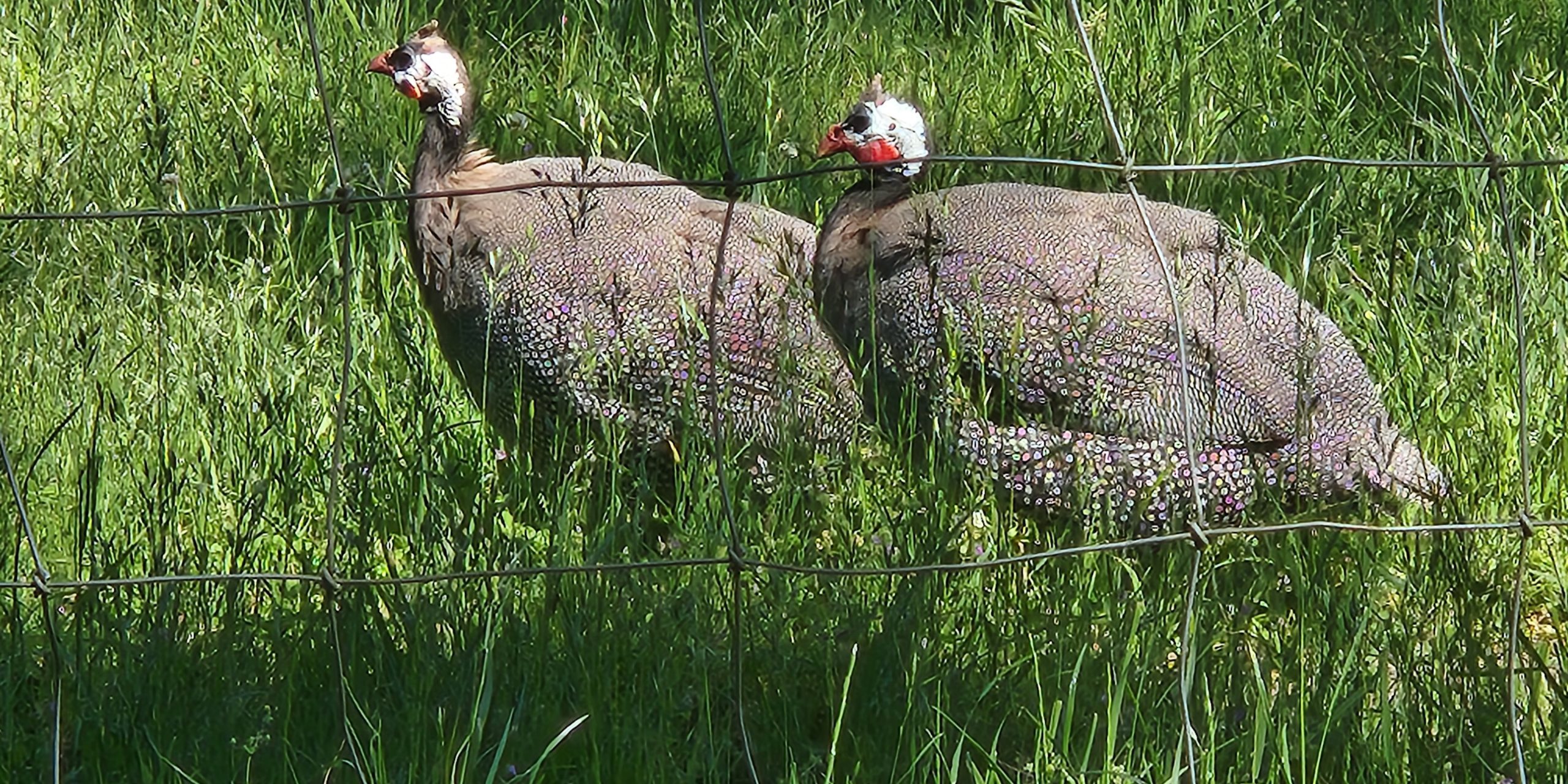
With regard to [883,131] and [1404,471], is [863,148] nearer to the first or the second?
[883,131]

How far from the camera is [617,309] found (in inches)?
145

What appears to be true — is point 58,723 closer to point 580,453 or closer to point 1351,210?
point 580,453

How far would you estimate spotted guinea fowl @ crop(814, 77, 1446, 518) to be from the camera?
11.4ft

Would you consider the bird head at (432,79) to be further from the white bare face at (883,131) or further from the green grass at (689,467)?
the white bare face at (883,131)

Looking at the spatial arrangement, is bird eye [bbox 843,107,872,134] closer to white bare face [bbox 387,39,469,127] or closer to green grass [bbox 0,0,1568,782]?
green grass [bbox 0,0,1568,782]

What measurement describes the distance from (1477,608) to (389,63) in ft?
8.75

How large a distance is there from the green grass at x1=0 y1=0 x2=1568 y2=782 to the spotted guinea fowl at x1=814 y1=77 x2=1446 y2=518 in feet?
0.65

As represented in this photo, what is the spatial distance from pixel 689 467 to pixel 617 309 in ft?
2.05

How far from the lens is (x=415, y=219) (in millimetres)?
3982

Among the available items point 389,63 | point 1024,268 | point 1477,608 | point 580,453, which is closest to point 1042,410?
point 1024,268

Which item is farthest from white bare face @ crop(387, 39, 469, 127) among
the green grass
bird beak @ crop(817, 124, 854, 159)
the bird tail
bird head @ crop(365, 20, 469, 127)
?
the bird tail

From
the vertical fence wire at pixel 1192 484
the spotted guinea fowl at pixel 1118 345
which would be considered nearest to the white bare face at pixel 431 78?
the spotted guinea fowl at pixel 1118 345

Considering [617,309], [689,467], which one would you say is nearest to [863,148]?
[617,309]

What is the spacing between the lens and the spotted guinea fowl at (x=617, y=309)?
362 cm
